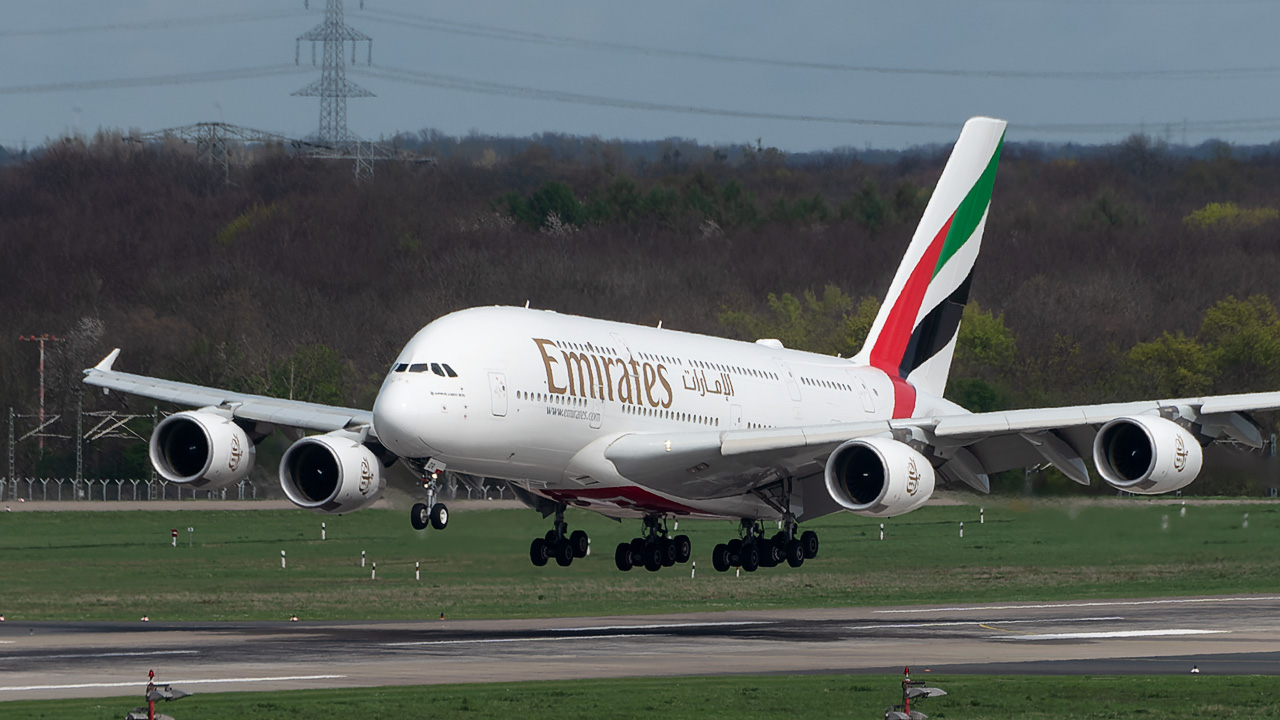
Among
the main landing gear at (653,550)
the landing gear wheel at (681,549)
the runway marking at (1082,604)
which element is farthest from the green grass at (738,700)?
the runway marking at (1082,604)

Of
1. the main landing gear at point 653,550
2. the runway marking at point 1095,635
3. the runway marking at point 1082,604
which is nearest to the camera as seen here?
the main landing gear at point 653,550

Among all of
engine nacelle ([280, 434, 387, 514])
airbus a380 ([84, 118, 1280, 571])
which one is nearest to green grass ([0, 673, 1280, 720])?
airbus a380 ([84, 118, 1280, 571])

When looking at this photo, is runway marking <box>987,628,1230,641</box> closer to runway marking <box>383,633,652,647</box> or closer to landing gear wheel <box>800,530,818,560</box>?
landing gear wheel <box>800,530,818,560</box>

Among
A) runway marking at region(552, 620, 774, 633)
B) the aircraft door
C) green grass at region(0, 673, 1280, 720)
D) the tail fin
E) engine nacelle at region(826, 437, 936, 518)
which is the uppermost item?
the tail fin

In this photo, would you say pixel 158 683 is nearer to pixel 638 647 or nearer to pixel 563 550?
pixel 563 550

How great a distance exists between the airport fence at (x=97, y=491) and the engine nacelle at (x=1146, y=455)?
68980mm

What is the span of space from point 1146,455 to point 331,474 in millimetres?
19519

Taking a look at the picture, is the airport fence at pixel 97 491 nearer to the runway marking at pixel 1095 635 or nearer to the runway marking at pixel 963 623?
the runway marking at pixel 963 623

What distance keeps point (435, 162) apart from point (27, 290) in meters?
37.5

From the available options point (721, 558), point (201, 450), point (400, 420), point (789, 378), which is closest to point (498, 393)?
point (400, 420)

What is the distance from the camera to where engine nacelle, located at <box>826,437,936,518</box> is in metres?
43.2

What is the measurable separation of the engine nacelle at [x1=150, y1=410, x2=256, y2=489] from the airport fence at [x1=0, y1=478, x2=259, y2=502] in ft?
193

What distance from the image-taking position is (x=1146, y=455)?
43.2 m

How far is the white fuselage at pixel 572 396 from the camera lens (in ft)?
130
